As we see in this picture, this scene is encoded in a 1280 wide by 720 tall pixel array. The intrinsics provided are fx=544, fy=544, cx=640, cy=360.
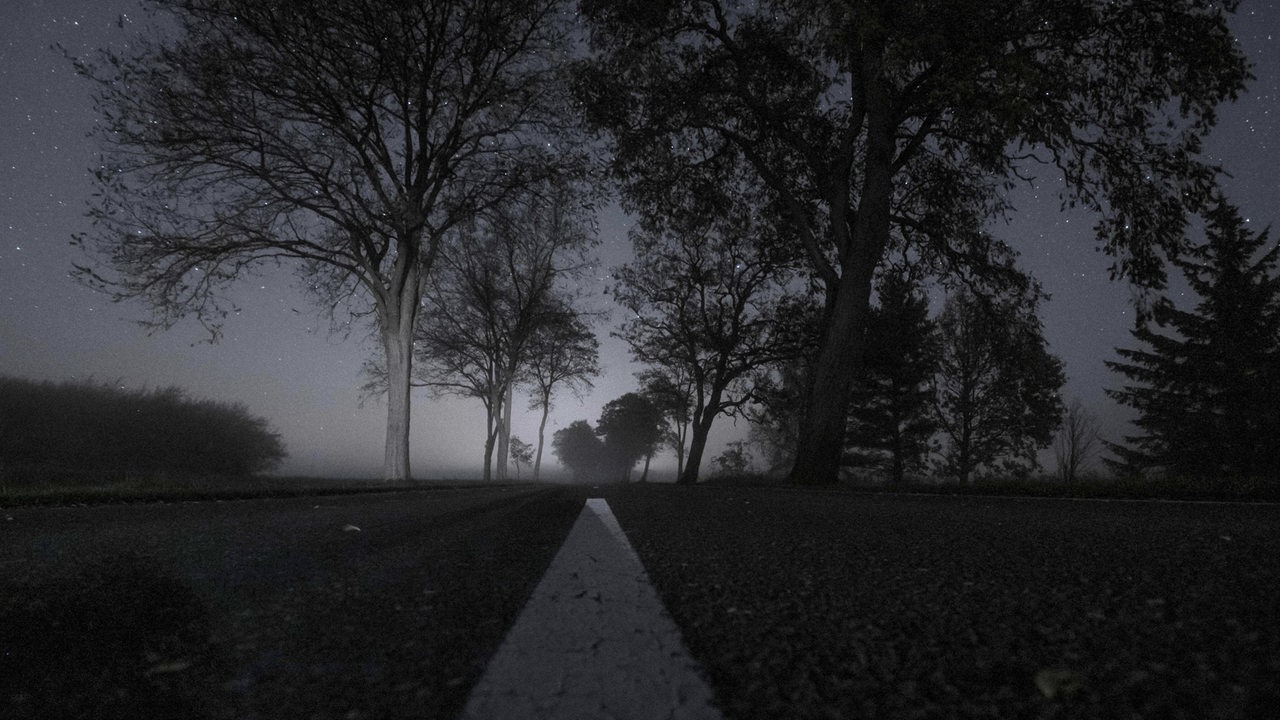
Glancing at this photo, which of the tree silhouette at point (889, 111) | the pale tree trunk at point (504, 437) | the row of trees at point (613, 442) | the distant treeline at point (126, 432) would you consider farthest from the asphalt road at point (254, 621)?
the row of trees at point (613, 442)

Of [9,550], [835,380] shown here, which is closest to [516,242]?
[835,380]

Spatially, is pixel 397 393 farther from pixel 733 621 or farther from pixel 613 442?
pixel 613 442

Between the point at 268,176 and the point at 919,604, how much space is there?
45.3 ft

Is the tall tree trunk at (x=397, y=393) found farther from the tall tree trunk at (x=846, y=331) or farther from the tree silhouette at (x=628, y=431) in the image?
the tree silhouette at (x=628, y=431)

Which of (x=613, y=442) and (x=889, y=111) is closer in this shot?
(x=889, y=111)

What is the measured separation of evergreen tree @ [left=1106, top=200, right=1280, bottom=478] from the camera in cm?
2528

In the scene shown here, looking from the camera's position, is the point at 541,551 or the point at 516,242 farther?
the point at 516,242

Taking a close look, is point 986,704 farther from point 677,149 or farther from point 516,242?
point 516,242

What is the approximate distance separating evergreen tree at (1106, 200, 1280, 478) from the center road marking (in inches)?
1388

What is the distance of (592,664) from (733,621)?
346 mm

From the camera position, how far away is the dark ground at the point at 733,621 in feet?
2.44

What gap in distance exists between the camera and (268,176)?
11.3m

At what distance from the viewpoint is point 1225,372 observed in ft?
86.9

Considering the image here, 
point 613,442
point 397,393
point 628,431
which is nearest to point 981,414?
point 397,393
